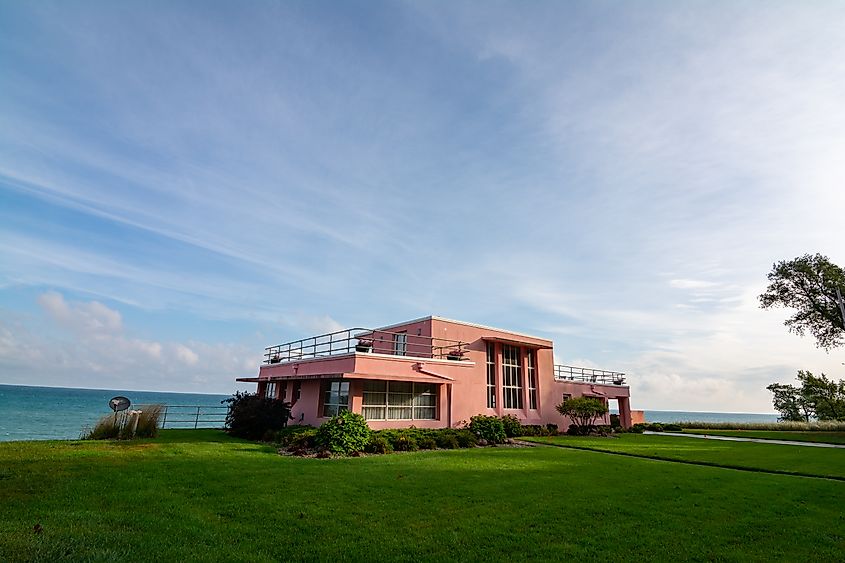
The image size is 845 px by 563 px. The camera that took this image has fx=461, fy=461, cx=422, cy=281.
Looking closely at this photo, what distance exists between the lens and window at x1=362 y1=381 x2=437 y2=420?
1906cm

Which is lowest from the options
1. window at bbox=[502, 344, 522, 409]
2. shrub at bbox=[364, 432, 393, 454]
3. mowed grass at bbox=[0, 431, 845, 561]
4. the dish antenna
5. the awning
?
mowed grass at bbox=[0, 431, 845, 561]

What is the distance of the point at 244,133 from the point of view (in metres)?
14.8

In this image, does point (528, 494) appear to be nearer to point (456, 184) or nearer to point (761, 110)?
point (761, 110)

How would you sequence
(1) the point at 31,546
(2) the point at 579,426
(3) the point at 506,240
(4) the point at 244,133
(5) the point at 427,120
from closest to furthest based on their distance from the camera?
1. (1) the point at 31,546
2. (4) the point at 244,133
3. (5) the point at 427,120
4. (3) the point at 506,240
5. (2) the point at 579,426

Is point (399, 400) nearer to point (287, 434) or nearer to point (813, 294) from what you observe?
point (287, 434)

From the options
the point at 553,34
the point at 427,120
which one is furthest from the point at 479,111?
the point at 553,34

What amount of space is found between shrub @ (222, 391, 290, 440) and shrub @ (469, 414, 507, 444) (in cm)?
819

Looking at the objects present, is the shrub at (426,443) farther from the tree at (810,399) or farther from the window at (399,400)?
the tree at (810,399)

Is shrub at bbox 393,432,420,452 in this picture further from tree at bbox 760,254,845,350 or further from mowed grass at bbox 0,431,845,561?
tree at bbox 760,254,845,350

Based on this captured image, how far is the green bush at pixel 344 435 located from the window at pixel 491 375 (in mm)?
Answer: 9818

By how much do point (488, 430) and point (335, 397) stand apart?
22.1 feet

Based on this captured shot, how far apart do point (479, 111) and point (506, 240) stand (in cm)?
752

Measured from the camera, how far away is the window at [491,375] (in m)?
23.8

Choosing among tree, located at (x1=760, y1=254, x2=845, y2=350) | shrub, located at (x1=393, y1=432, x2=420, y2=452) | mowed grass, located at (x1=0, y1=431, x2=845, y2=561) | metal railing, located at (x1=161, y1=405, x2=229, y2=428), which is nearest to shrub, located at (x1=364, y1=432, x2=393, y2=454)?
shrub, located at (x1=393, y1=432, x2=420, y2=452)
